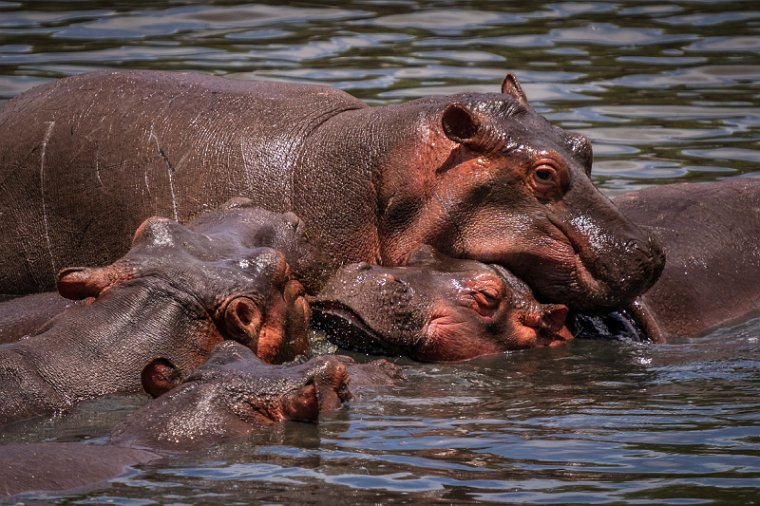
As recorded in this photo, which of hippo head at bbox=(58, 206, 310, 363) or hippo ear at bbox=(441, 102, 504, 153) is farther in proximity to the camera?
hippo ear at bbox=(441, 102, 504, 153)

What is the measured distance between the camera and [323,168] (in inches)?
359

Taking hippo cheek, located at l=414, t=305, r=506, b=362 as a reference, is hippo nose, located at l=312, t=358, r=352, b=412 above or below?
above

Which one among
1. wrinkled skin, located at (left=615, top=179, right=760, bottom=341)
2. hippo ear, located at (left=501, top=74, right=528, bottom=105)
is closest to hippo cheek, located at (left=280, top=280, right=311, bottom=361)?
wrinkled skin, located at (left=615, top=179, right=760, bottom=341)

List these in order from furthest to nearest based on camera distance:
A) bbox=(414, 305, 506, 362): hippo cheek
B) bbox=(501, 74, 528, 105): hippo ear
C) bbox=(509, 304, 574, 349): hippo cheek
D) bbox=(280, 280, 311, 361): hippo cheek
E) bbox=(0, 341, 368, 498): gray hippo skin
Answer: bbox=(501, 74, 528, 105): hippo ear < bbox=(509, 304, 574, 349): hippo cheek < bbox=(414, 305, 506, 362): hippo cheek < bbox=(280, 280, 311, 361): hippo cheek < bbox=(0, 341, 368, 498): gray hippo skin

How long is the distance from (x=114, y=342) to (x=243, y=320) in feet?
1.94

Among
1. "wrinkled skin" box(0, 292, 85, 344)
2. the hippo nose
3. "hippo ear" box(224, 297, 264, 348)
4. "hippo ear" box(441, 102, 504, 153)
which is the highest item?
"hippo ear" box(441, 102, 504, 153)

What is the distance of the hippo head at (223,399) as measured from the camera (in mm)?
6328

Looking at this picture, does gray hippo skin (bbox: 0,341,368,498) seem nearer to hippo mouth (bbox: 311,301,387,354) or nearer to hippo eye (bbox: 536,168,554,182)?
hippo mouth (bbox: 311,301,387,354)

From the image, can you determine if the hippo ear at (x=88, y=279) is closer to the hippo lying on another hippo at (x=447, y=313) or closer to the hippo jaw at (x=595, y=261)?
the hippo lying on another hippo at (x=447, y=313)

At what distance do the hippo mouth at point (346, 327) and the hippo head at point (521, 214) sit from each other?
0.58m

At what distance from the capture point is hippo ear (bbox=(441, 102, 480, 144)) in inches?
343

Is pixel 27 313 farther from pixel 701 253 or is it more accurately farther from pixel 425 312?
pixel 701 253

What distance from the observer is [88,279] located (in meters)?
7.35

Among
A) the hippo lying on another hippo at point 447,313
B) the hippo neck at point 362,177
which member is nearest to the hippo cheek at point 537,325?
the hippo lying on another hippo at point 447,313
